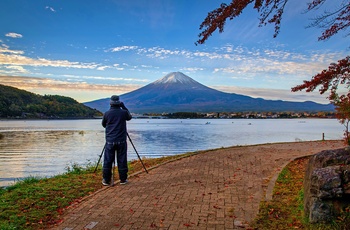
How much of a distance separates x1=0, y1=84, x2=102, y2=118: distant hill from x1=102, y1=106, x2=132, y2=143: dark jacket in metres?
114

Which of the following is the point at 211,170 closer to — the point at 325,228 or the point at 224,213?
the point at 224,213

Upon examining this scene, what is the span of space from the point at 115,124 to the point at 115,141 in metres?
0.40

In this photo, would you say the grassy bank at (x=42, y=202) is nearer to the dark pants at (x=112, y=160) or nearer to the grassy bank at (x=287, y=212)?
the dark pants at (x=112, y=160)

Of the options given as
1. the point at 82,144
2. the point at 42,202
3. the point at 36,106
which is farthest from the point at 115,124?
the point at 36,106

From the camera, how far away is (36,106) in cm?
12231

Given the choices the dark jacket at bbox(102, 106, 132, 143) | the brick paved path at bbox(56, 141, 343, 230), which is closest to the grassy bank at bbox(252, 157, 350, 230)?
the brick paved path at bbox(56, 141, 343, 230)

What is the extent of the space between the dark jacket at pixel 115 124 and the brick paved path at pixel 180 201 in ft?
3.74

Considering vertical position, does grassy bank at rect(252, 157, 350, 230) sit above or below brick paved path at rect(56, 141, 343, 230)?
above

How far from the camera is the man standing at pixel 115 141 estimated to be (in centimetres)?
725

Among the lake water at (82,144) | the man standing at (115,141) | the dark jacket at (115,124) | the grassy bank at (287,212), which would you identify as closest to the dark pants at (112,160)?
the man standing at (115,141)

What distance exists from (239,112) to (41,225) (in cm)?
17979

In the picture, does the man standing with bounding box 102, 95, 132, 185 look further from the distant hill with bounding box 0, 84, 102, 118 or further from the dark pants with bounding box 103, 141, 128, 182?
the distant hill with bounding box 0, 84, 102, 118

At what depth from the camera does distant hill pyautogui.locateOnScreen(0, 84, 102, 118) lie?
113 meters

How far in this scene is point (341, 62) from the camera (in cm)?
698
